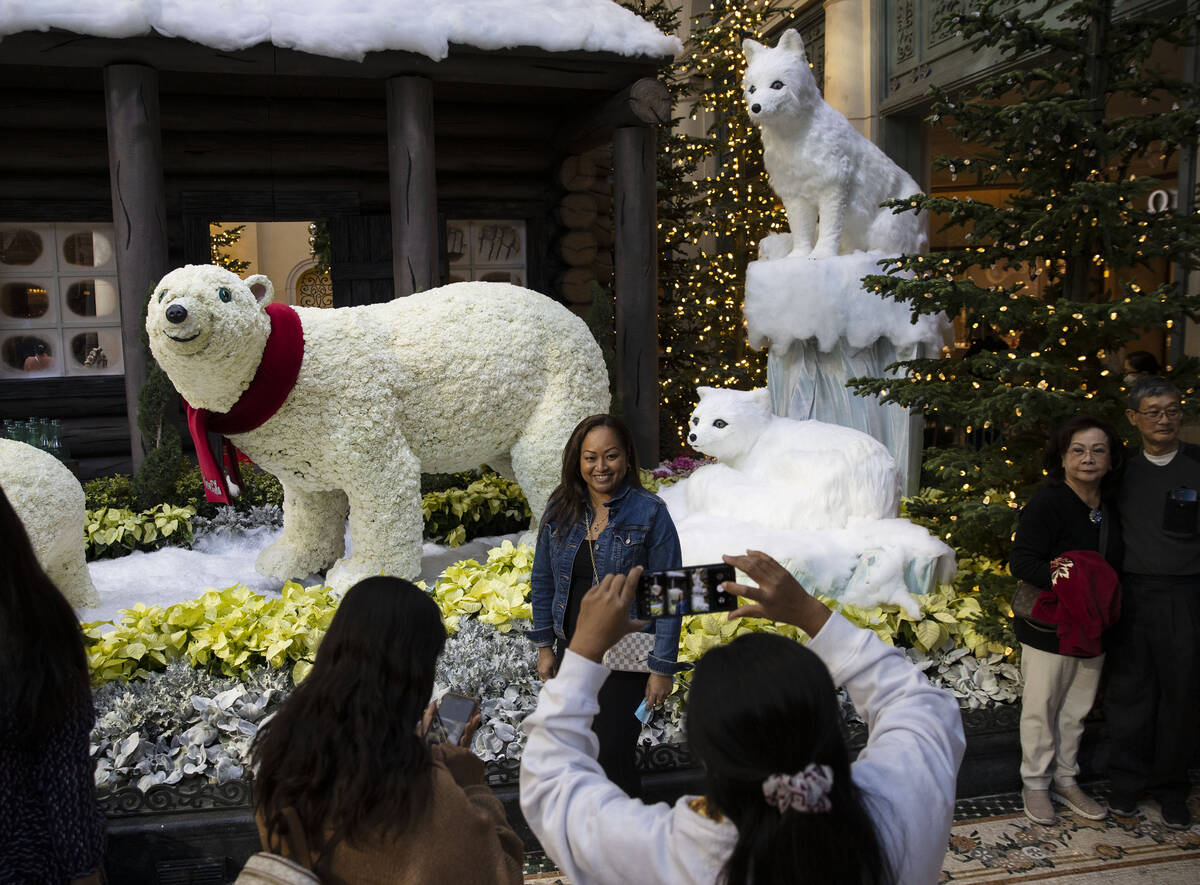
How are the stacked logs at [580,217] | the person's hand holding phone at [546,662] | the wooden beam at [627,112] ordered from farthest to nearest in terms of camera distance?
the stacked logs at [580,217] → the wooden beam at [627,112] → the person's hand holding phone at [546,662]

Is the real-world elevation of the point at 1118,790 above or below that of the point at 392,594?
below

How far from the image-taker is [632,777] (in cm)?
236

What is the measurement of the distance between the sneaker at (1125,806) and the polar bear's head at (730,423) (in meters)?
1.83

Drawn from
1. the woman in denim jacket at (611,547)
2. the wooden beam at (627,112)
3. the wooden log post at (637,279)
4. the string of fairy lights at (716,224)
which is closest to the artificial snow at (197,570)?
the wooden log post at (637,279)

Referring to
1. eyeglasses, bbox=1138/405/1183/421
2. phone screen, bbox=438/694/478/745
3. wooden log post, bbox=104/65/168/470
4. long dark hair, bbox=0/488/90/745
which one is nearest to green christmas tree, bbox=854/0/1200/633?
eyeglasses, bbox=1138/405/1183/421

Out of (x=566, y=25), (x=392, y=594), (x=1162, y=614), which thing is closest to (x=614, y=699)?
(x=392, y=594)

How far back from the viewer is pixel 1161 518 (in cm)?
270

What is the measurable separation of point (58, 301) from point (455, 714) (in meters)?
6.92

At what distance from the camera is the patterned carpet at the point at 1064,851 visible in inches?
99.2

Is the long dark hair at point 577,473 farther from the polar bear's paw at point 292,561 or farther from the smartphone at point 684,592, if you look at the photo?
the polar bear's paw at point 292,561

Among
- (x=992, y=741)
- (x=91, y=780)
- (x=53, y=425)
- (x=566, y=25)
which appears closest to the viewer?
(x=91, y=780)

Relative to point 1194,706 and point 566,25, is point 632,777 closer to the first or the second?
point 1194,706

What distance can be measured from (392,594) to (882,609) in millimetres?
2475

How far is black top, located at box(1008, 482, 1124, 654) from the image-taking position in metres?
2.74
